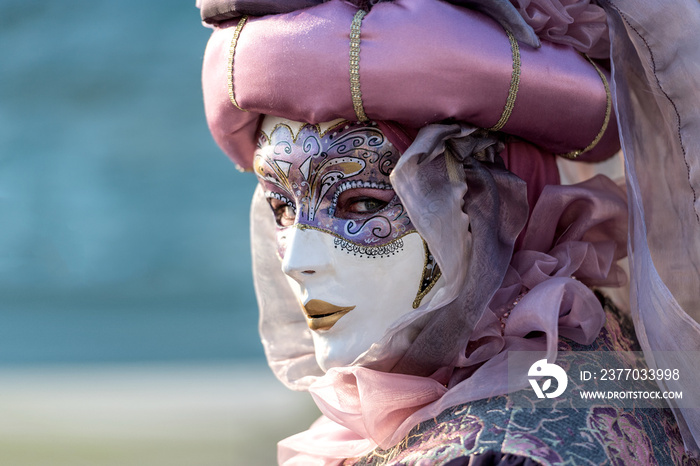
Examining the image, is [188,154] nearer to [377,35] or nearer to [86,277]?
[86,277]

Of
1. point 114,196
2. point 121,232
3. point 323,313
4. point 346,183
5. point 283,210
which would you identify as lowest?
point 121,232

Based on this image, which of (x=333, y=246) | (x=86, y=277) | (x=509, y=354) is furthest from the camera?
(x=86, y=277)

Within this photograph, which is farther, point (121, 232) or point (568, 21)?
point (121, 232)

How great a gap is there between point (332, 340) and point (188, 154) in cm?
300

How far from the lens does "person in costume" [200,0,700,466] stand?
1.31 metres

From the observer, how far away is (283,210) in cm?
160

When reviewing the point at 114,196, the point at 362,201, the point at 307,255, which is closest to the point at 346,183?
the point at 362,201

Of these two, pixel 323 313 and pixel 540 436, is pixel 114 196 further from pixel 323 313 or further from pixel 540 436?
pixel 540 436

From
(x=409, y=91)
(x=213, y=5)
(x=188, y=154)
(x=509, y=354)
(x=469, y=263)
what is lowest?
(x=188, y=154)

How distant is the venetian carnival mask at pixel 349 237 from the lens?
1420 millimetres

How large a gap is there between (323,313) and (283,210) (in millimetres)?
264

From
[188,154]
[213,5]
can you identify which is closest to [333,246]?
[213,5]

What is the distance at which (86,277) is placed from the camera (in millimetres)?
4250

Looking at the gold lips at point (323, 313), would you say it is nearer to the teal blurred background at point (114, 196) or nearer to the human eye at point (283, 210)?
the human eye at point (283, 210)
